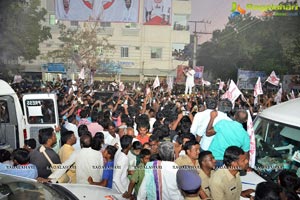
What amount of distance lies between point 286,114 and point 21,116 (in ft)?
16.9

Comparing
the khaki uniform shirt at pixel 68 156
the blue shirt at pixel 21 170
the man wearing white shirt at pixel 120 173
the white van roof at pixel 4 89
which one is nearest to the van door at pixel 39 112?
the white van roof at pixel 4 89

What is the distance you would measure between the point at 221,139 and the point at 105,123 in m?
2.33

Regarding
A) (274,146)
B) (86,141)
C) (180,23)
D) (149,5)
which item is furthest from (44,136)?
(180,23)

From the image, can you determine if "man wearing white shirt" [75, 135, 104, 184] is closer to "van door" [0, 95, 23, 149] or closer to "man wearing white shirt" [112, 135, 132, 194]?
"man wearing white shirt" [112, 135, 132, 194]

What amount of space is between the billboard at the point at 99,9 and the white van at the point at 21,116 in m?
13.0

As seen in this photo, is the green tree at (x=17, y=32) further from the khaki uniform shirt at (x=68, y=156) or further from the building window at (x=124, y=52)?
the khaki uniform shirt at (x=68, y=156)

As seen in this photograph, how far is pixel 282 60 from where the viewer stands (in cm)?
3350

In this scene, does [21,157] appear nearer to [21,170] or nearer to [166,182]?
[21,170]

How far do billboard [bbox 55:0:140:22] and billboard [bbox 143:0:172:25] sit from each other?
6.28 feet

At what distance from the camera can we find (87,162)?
459 centimetres

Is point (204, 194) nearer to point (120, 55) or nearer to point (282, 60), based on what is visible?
point (282, 60)

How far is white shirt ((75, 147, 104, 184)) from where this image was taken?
4.61 meters

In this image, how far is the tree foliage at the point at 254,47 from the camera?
1284 inches

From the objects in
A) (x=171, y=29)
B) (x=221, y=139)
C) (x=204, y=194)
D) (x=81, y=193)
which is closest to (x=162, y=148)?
(x=204, y=194)
